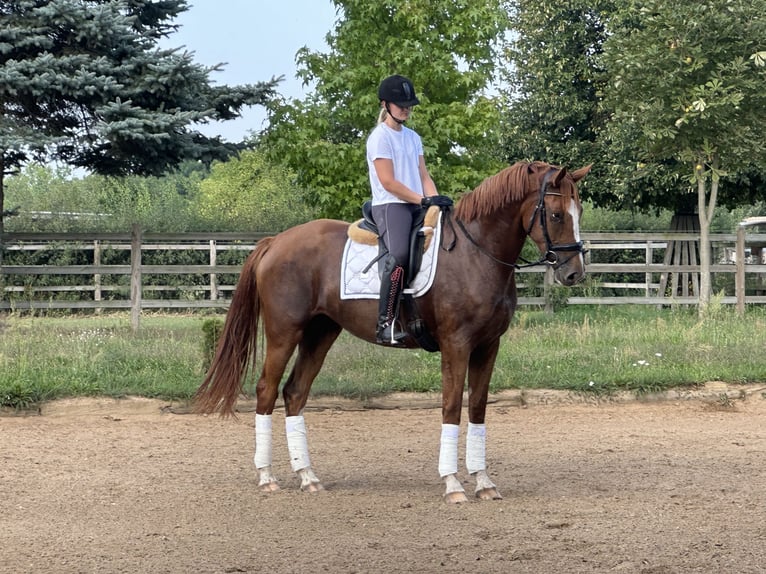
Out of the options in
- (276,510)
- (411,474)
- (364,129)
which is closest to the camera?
(276,510)

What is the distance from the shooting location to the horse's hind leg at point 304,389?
7.22 meters

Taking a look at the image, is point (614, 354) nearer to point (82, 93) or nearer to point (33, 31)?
point (82, 93)

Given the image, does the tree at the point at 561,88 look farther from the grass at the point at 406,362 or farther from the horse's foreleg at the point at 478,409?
the horse's foreleg at the point at 478,409

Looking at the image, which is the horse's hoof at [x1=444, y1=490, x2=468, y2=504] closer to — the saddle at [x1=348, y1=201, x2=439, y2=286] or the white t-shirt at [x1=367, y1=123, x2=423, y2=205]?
the saddle at [x1=348, y1=201, x2=439, y2=286]

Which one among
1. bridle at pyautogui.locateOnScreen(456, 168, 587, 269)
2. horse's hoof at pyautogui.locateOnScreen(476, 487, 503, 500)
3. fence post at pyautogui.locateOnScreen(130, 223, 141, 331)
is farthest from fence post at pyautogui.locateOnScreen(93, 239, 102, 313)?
bridle at pyautogui.locateOnScreen(456, 168, 587, 269)

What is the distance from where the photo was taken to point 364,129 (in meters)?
17.3

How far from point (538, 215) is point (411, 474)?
2248 millimetres

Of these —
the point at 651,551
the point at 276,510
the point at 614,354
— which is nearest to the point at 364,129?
the point at 614,354

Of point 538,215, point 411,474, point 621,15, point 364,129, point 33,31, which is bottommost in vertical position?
point 411,474

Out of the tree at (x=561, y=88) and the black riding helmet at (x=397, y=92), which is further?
the tree at (x=561, y=88)

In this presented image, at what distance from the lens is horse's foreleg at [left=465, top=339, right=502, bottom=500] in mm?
6961

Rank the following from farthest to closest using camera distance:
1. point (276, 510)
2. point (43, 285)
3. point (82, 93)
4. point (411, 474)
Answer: point (43, 285) → point (82, 93) → point (411, 474) → point (276, 510)

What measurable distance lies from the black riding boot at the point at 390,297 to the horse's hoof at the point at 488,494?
46.6 inches

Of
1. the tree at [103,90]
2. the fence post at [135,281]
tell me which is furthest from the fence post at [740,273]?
the fence post at [135,281]
